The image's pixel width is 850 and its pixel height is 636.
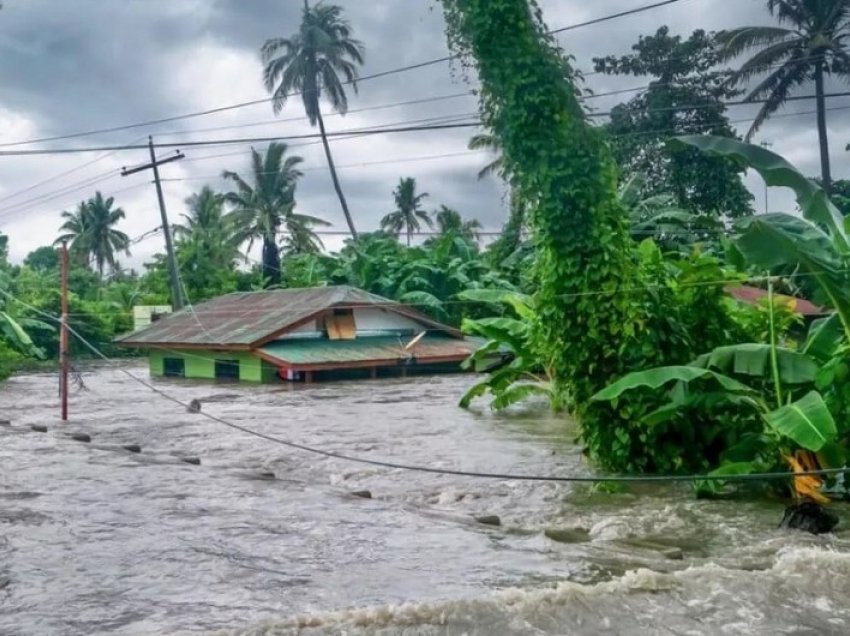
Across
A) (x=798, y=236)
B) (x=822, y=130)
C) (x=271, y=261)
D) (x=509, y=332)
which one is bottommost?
(x=509, y=332)

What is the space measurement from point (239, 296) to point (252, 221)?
347 inches

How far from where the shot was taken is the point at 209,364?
33656mm

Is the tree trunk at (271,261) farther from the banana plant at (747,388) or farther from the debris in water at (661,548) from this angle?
the debris in water at (661,548)

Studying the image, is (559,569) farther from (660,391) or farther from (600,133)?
(600,133)

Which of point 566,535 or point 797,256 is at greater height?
point 797,256

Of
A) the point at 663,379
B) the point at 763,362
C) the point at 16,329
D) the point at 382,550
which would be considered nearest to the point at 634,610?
the point at 382,550

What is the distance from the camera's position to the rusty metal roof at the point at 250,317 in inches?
1200

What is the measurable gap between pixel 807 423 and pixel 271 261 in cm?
4074

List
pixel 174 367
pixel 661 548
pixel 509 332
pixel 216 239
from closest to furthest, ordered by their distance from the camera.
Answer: pixel 661 548 < pixel 509 332 < pixel 174 367 < pixel 216 239

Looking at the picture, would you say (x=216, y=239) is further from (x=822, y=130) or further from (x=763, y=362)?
(x=763, y=362)

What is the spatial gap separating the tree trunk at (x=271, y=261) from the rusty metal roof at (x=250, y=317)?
8681 millimetres

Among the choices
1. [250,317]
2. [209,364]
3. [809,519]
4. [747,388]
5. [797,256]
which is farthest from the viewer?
[209,364]

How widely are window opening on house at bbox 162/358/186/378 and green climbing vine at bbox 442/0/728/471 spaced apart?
24853mm

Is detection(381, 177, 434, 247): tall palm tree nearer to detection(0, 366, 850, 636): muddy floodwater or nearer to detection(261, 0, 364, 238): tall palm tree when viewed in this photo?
detection(261, 0, 364, 238): tall palm tree
